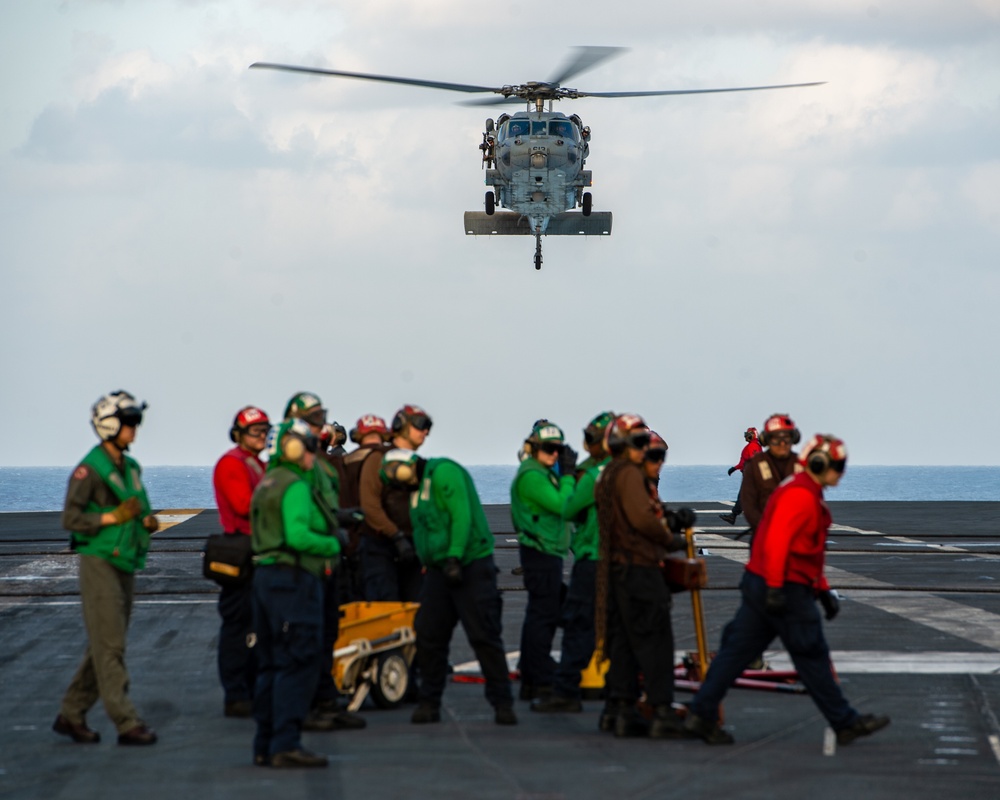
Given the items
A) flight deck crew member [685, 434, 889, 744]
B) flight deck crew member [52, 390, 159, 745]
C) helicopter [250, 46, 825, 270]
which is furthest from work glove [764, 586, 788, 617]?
helicopter [250, 46, 825, 270]

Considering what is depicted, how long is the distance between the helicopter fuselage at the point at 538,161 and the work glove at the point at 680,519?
91.7 feet

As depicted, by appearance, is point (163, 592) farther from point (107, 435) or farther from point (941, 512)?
point (941, 512)

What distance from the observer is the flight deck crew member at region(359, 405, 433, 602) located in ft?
38.9

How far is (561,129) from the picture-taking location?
3791 centimetres

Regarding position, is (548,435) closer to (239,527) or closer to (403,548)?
(403,548)

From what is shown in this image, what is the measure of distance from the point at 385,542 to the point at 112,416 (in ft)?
9.33

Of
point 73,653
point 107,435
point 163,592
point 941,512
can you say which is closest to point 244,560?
point 107,435

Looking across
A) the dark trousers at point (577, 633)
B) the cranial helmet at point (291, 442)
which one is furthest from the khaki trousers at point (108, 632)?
the dark trousers at point (577, 633)

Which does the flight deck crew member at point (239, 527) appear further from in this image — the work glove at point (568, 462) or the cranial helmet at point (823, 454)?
the work glove at point (568, 462)

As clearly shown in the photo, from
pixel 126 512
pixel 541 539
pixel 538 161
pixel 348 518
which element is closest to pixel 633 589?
pixel 541 539

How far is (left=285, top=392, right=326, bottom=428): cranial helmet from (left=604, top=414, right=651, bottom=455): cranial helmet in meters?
2.43

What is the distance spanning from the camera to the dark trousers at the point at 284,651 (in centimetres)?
912

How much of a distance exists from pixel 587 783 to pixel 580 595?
2727 millimetres

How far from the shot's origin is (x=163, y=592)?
65.6 feet
